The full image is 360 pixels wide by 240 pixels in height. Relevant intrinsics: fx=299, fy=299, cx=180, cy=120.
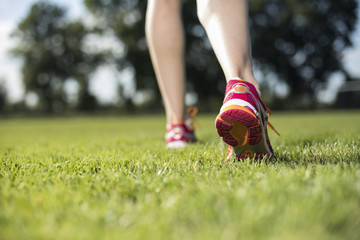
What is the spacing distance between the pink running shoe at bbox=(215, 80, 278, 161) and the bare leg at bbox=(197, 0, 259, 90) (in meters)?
0.08

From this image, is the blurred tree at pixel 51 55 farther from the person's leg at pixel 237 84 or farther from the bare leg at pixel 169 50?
the person's leg at pixel 237 84

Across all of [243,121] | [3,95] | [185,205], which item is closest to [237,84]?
[243,121]

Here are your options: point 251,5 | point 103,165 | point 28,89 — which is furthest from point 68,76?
point 103,165

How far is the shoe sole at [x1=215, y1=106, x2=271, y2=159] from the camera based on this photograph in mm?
1311

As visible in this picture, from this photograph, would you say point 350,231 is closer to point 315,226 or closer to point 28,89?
point 315,226

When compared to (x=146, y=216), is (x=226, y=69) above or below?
above

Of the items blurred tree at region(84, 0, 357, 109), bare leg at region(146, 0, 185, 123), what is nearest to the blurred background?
blurred tree at region(84, 0, 357, 109)

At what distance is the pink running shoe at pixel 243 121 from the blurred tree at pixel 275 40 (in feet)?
85.6

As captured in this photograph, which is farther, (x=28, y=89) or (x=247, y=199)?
(x=28, y=89)

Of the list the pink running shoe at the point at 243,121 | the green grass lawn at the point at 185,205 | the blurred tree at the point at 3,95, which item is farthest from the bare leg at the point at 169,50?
the blurred tree at the point at 3,95

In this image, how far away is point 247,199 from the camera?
0.82 meters

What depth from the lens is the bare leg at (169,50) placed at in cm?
223

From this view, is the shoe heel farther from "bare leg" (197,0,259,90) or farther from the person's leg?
"bare leg" (197,0,259,90)

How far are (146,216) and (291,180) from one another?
505 millimetres
